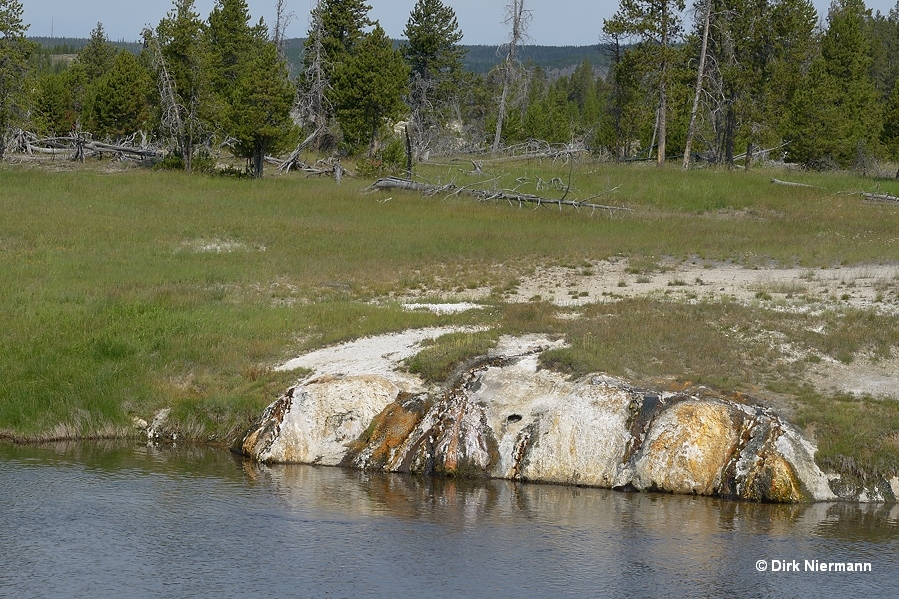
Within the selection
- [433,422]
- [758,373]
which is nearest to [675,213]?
[758,373]

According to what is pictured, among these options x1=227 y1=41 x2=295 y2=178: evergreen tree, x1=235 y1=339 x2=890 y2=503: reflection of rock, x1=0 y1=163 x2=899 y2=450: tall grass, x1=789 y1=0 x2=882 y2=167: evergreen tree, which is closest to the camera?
x1=235 y1=339 x2=890 y2=503: reflection of rock

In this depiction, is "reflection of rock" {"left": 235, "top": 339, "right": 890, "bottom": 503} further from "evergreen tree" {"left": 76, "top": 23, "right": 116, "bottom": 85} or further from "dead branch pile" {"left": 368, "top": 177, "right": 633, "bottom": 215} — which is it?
"evergreen tree" {"left": 76, "top": 23, "right": 116, "bottom": 85}

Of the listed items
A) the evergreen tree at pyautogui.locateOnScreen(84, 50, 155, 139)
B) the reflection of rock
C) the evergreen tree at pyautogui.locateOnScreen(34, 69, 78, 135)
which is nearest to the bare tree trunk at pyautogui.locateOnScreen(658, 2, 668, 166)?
the evergreen tree at pyautogui.locateOnScreen(84, 50, 155, 139)

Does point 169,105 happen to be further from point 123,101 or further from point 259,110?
point 123,101

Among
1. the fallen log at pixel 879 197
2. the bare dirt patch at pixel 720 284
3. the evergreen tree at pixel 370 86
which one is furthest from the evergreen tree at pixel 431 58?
the bare dirt patch at pixel 720 284

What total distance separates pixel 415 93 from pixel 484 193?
1187 inches

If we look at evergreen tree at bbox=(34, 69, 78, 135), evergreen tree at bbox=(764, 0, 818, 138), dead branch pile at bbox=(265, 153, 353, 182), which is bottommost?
dead branch pile at bbox=(265, 153, 353, 182)

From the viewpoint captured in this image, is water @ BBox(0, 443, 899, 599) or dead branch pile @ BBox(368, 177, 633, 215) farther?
dead branch pile @ BBox(368, 177, 633, 215)

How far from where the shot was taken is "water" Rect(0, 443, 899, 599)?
37.5ft

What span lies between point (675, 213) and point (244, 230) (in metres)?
17.0

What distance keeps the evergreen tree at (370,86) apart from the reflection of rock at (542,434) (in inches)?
1374

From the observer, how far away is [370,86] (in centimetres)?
5062

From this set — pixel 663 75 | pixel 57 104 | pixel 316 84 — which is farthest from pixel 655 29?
pixel 57 104

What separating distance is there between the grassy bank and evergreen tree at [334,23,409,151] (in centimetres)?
683
